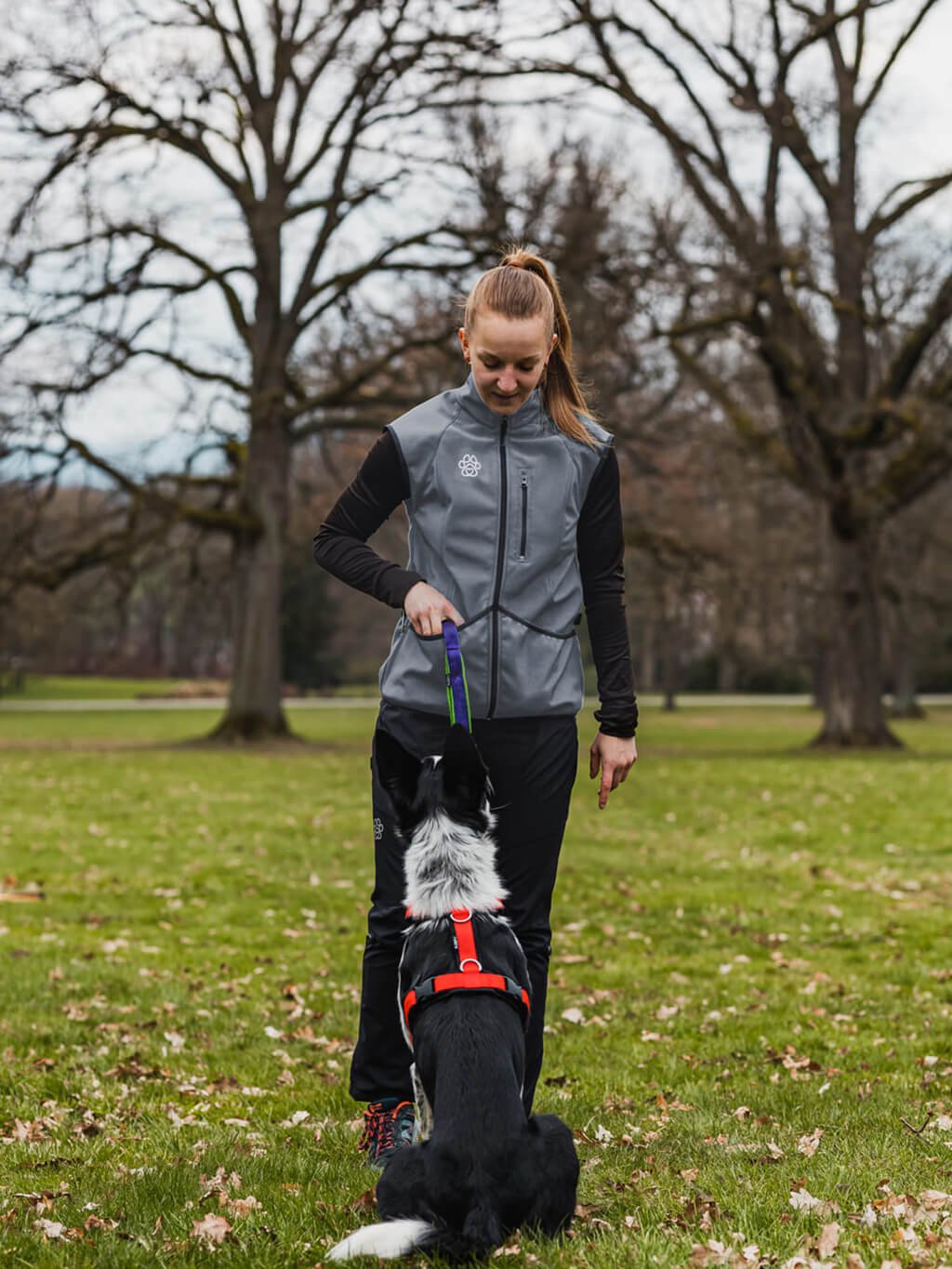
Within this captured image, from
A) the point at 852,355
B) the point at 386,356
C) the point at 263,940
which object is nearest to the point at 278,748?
the point at 386,356

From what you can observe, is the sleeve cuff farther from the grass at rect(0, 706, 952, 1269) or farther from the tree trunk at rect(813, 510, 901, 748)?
the tree trunk at rect(813, 510, 901, 748)

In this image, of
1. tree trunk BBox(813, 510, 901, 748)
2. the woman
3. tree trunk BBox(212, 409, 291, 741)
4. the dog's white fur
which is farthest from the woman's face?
tree trunk BBox(813, 510, 901, 748)

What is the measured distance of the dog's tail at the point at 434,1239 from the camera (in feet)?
9.65

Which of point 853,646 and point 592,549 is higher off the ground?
point 853,646

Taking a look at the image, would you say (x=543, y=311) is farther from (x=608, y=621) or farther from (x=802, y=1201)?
(x=802, y=1201)

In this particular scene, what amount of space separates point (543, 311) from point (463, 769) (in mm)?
1229

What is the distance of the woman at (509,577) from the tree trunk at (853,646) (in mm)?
20556

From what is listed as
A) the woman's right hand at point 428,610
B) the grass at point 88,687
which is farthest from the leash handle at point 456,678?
the grass at point 88,687

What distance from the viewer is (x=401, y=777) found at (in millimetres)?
3336

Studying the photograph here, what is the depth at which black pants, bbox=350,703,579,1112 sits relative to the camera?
3.61 meters

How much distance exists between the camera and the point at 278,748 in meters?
22.7

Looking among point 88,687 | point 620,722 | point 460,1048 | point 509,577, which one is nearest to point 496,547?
point 509,577

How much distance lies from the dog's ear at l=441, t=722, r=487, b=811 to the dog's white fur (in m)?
0.07

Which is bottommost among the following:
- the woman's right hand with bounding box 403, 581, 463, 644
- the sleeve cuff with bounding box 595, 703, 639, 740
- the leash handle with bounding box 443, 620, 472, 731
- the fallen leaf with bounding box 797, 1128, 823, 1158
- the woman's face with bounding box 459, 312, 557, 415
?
the fallen leaf with bounding box 797, 1128, 823, 1158
